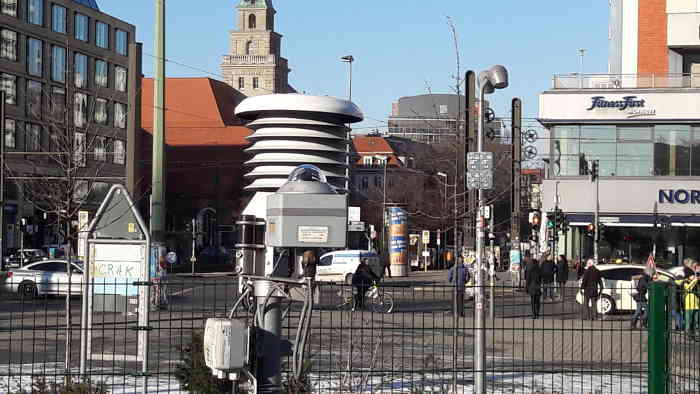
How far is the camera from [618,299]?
11781 mm

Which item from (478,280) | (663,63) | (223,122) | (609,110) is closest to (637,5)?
(663,63)

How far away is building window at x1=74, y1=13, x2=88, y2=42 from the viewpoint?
76.3m

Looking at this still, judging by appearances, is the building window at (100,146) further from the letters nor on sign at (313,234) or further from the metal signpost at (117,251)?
the letters nor on sign at (313,234)

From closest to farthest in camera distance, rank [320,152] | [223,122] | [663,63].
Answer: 1. [320,152]
2. [663,63]
3. [223,122]

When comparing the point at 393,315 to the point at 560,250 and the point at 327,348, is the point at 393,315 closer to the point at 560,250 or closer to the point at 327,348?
the point at 327,348

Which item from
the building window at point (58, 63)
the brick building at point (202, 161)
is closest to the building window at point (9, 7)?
the building window at point (58, 63)

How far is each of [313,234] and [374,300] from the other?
2.63 meters

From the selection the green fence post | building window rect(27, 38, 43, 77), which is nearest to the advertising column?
building window rect(27, 38, 43, 77)

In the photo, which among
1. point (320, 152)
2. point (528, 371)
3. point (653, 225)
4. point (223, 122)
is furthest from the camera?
point (223, 122)

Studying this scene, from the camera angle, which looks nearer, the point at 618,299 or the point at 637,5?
the point at 618,299

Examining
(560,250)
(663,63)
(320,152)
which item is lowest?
(560,250)

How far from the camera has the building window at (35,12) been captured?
7050 centimetres

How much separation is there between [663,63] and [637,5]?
11.6 ft

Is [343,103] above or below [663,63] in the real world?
below
